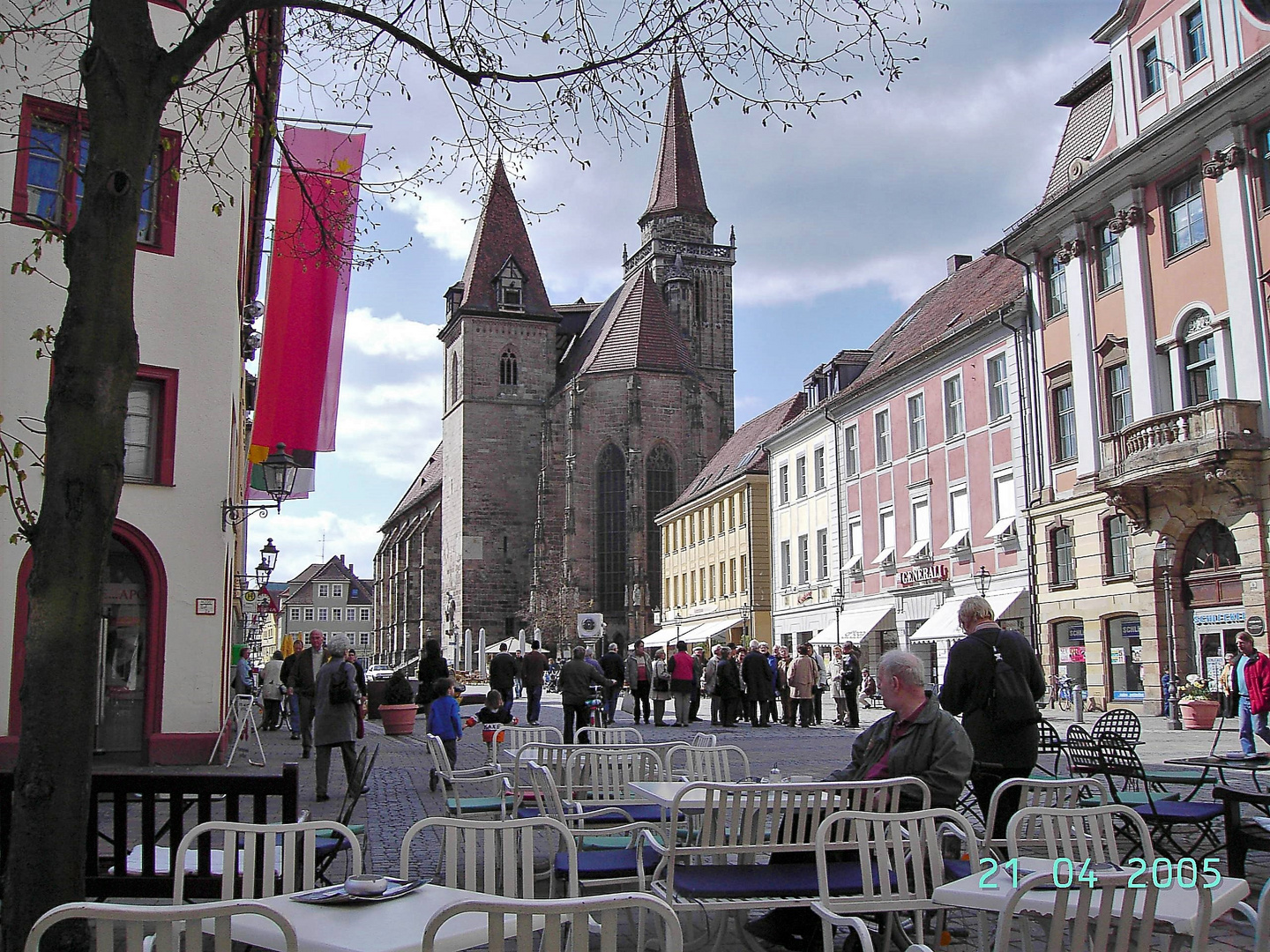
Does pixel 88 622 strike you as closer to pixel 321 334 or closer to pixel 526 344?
pixel 321 334

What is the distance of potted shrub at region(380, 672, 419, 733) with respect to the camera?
22188 millimetres

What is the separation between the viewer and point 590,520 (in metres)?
68.4

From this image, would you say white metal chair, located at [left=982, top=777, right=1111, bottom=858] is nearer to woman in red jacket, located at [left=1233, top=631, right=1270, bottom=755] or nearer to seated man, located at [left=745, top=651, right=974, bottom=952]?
seated man, located at [left=745, top=651, right=974, bottom=952]

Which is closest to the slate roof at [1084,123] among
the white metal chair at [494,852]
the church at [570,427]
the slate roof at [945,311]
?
the slate roof at [945,311]

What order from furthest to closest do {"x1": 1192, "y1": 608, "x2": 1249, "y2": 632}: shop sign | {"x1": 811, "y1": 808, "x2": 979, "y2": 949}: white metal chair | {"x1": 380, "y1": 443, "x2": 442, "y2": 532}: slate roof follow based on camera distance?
{"x1": 380, "y1": 443, "x2": 442, "y2": 532}: slate roof < {"x1": 1192, "y1": 608, "x2": 1249, "y2": 632}: shop sign < {"x1": 811, "y1": 808, "x2": 979, "y2": 949}: white metal chair

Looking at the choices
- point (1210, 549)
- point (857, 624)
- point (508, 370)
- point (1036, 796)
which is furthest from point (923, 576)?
point (508, 370)

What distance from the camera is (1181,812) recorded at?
286 inches

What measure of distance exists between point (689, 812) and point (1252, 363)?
18.1 m

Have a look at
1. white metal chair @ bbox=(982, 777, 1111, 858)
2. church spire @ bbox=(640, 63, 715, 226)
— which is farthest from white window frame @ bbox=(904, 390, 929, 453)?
church spire @ bbox=(640, 63, 715, 226)

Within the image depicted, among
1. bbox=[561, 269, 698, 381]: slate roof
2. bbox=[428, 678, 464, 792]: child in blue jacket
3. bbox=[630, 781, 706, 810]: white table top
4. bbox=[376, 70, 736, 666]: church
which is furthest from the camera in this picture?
bbox=[561, 269, 698, 381]: slate roof

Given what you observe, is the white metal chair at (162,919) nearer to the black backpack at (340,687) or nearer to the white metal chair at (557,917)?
the white metal chair at (557,917)

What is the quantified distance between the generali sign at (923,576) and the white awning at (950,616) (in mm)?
673

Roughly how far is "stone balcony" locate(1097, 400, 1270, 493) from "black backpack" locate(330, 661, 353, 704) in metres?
16.0

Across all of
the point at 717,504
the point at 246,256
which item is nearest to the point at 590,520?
the point at 717,504
